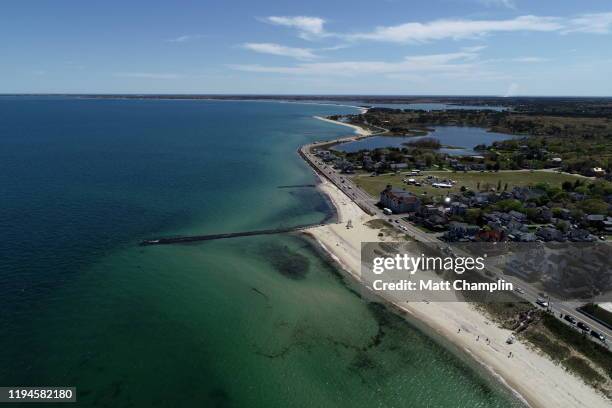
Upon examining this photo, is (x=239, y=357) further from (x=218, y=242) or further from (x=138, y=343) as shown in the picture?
(x=218, y=242)

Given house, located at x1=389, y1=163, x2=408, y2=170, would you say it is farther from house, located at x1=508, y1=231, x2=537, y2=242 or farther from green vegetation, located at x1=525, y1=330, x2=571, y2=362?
green vegetation, located at x1=525, y1=330, x2=571, y2=362

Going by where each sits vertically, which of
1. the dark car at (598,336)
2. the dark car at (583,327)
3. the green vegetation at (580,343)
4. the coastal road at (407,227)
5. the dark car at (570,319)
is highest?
the coastal road at (407,227)

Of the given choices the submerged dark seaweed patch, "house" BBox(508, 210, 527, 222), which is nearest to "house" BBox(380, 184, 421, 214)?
"house" BBox(508, 210, 527, 222)

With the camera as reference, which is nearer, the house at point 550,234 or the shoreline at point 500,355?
the shoreline at point 500,355

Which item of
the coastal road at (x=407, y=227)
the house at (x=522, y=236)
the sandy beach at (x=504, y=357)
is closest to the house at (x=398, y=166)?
the coastal road at (x=407, y=227)

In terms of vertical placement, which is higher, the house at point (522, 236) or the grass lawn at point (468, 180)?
the grass lawn at point (468, 180)

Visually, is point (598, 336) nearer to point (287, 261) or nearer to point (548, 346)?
point (548, 346)

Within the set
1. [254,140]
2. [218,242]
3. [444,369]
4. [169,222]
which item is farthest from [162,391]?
[254,140]

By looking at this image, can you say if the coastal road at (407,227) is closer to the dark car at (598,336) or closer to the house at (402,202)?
the dark car at (598,336)
